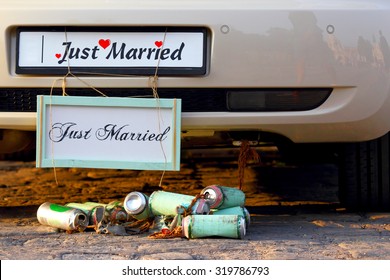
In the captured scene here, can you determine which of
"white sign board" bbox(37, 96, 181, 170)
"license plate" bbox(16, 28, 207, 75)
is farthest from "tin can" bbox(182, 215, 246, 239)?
"license plate" bbox(16, 28, 207, 75)

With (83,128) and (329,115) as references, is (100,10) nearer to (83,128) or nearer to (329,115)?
(83,128)

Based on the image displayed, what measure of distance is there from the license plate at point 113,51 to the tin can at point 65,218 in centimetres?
54

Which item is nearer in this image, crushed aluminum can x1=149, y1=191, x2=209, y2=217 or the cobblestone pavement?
the cobblestone pavement

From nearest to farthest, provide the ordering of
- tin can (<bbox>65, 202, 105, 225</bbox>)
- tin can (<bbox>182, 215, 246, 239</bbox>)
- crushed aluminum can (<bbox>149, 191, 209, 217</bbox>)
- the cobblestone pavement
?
the cobblestone pavement < tin can (<bbox>182, 215, 246, 239</bbox>) < crushed aluminum can (<bbox>149, 191, 209, 217</bbox>) < tin can (<bbox>65, 202, 105, 225</bbox>)

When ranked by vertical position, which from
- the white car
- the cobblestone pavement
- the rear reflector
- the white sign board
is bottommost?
the cobblestone pavement

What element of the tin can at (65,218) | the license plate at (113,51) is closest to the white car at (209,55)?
the license plate at (113,51)

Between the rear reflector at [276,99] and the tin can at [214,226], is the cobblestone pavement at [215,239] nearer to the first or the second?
the tin can at [214,226]

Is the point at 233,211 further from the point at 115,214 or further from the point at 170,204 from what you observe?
the point at 115,214

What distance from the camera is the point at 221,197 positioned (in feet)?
10.7

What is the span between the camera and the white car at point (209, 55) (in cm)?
326

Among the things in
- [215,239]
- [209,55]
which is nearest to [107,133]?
[209,55]

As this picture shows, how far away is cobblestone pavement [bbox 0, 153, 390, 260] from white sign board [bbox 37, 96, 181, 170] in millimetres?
296

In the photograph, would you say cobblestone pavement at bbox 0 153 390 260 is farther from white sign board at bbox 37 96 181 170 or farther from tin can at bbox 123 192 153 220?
white sign board at bbox 37 96 181 170

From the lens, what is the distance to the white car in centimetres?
326
